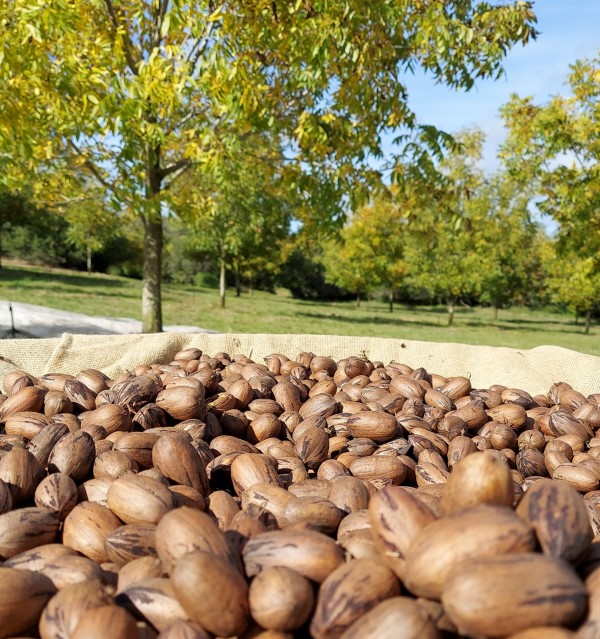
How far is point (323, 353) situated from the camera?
573 cm

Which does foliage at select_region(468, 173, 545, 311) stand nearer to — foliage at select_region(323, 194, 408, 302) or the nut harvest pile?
foliage at select_region(323, 194, 408, 302)

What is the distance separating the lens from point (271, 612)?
1.51m

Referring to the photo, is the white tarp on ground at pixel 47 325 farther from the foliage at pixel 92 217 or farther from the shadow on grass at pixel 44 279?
the shadow on grass at pixel 44 279

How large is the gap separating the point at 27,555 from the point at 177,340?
11.6 ft

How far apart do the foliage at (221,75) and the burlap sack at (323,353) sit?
231cm

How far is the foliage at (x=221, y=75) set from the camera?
5.94m

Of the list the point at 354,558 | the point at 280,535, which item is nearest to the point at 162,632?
the point at 280,535

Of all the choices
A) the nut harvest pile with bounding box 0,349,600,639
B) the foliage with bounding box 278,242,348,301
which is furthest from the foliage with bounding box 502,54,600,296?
the foliage with bounding box 278,242,348,301

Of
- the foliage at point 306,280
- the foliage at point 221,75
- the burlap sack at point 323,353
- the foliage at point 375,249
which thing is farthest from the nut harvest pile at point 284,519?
the foliage at point 306,280

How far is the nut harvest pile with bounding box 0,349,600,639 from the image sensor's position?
1.44m

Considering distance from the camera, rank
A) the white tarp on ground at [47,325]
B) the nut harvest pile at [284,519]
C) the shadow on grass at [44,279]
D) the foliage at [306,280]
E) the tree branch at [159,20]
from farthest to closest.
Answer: the foliage at [306,280] → the shadow on grass at [44,279] → the white tarp on ground at [47,325] → the tree branch at [159,20] → the nut harvest pile at [284,519]

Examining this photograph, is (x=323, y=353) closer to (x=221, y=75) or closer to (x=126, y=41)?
(x=221, y=75)

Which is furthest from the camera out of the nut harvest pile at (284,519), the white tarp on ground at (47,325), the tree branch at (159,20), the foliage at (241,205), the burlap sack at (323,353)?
the white tarp on ground at (47,325)

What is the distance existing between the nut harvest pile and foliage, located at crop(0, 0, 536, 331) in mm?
3787
